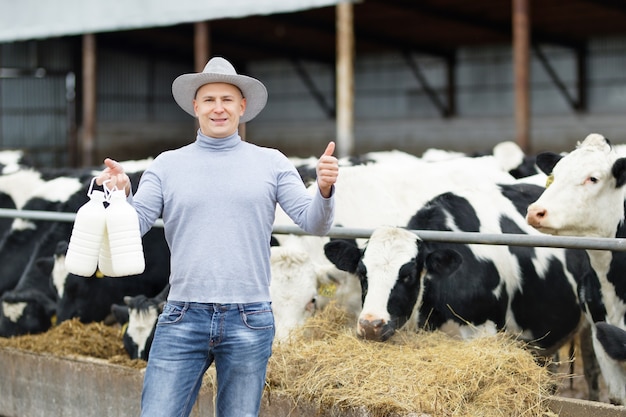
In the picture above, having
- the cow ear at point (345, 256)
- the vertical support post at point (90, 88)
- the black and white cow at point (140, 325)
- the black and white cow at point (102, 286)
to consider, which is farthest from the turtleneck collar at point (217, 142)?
the vertical support post at point (90, 88)

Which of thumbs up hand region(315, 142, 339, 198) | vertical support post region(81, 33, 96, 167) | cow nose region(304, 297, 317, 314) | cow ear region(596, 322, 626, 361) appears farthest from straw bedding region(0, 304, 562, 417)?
vertical support post region(81, 33, 96, 167)

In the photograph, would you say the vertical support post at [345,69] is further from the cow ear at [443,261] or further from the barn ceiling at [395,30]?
the cow ear at [443,261]

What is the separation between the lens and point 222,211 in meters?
3.48

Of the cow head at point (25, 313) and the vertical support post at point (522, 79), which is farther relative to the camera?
the vertical support post at point (522, 79)

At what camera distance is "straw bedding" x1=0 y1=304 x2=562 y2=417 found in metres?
4.24

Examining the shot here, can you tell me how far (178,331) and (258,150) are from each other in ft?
2.45

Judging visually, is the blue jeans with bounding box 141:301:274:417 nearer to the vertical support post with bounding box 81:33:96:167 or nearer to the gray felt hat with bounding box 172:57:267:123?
the gray felt hat with bounding box 172:57:267:123

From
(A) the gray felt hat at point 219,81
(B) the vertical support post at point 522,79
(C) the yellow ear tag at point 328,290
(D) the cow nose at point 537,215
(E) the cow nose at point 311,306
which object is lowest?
(E) the cow nose at point 311,306

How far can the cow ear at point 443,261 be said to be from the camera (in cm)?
512

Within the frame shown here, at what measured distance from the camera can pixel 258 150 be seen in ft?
11.9

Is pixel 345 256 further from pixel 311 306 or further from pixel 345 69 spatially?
pixel 345 69

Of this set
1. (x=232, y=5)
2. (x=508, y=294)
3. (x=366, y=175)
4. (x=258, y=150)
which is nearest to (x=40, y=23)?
(x=232, y=5)

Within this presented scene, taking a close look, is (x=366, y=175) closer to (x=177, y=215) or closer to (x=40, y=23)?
Answer: (x=177, y=215)

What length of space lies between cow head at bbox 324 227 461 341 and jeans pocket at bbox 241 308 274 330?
4.73 ft
